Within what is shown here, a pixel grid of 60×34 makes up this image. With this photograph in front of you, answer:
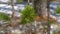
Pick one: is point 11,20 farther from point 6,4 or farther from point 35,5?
point 6,4

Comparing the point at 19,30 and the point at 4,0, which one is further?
the point at 4,0

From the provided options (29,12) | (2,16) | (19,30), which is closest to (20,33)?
(19,30)

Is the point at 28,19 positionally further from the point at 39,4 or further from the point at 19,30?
the point at 39,4

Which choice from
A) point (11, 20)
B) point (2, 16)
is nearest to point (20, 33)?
point (11, 20)

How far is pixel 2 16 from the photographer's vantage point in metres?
1.98

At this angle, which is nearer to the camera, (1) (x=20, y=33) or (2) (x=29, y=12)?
(2) (x=29, y=12)

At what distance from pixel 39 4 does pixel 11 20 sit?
3.13 ft

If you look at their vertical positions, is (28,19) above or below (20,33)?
above

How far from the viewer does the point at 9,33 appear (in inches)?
94.7

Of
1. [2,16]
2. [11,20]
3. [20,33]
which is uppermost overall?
[2,16]

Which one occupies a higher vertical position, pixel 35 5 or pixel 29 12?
pixel 29 12

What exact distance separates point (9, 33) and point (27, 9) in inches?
30.5

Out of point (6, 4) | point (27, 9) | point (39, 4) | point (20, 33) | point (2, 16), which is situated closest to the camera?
point (27, 9)

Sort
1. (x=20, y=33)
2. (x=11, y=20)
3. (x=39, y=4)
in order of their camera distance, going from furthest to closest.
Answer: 1. (x=39, y=4)
2. (x=20, y=33)
3. (x=11, y=20)
